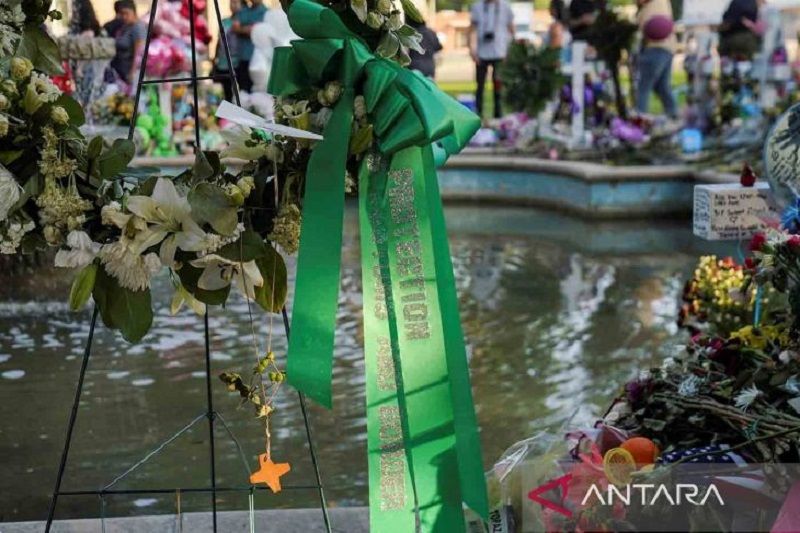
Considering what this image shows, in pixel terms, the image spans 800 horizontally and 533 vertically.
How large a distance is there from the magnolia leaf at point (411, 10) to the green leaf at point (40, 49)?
1.78 ft

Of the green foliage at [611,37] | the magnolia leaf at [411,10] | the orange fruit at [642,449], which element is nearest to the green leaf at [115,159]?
the magnolia leaf at [411,10]

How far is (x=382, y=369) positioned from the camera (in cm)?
204

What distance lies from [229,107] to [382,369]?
19.0 inches

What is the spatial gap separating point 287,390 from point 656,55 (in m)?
6.80

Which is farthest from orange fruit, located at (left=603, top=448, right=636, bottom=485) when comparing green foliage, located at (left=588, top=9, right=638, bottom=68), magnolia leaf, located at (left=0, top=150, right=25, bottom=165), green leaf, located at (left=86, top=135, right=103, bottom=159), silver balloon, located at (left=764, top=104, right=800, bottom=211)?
green foliage, located at (left=588, top=9, right=638, bottom=68)

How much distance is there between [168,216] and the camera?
74.2 inches

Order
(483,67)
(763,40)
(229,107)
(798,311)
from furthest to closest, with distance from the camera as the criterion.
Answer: (483,67) < (763,40) < (798,311) < (229,107)

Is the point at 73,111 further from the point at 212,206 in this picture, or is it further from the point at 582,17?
the point at 582,17

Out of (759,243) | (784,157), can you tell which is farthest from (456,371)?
(784,157)

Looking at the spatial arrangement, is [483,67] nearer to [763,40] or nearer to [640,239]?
[763,40]

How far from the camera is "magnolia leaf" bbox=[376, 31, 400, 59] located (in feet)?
6.47

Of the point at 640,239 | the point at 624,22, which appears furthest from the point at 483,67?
the point at 640,239

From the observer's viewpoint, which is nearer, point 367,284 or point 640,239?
point 367,284

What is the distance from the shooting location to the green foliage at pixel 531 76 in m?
10.9
